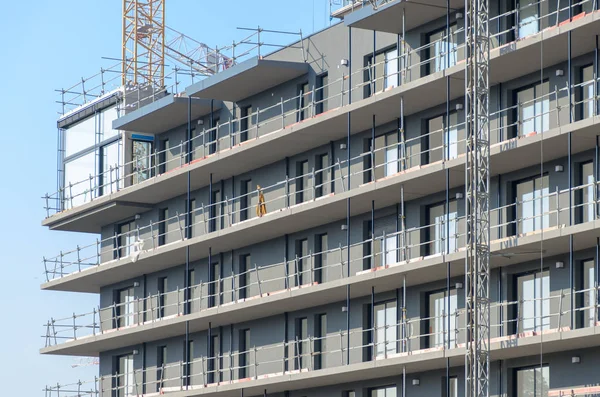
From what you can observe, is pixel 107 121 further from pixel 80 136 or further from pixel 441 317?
pixel 441 317

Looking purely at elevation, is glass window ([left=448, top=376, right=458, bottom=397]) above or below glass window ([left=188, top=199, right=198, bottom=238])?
below

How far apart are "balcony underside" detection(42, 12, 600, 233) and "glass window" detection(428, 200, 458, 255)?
3423 mm

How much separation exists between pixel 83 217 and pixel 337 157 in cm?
1612

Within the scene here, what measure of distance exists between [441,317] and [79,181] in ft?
79.1

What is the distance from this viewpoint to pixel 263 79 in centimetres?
5694

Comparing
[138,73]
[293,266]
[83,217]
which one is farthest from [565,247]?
[138,73]

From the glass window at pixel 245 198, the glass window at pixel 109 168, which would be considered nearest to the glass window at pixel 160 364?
the glass window at pixel 109 168

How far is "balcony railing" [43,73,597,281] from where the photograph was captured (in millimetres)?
46656

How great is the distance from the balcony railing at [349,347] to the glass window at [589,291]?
3 centimetres

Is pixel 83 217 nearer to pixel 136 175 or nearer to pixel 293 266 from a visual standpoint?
pixel 136 175

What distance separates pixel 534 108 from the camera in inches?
1833

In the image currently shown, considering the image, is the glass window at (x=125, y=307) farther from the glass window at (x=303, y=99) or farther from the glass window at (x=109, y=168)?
the glass window at (x=303, y=99)

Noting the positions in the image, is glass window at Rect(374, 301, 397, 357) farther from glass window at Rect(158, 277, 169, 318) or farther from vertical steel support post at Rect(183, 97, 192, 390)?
glass window at Rect(158, 277, 169, 318)

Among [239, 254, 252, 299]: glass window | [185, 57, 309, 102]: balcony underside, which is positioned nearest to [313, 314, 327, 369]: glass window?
[239, 254, 252, 299]: glass window
